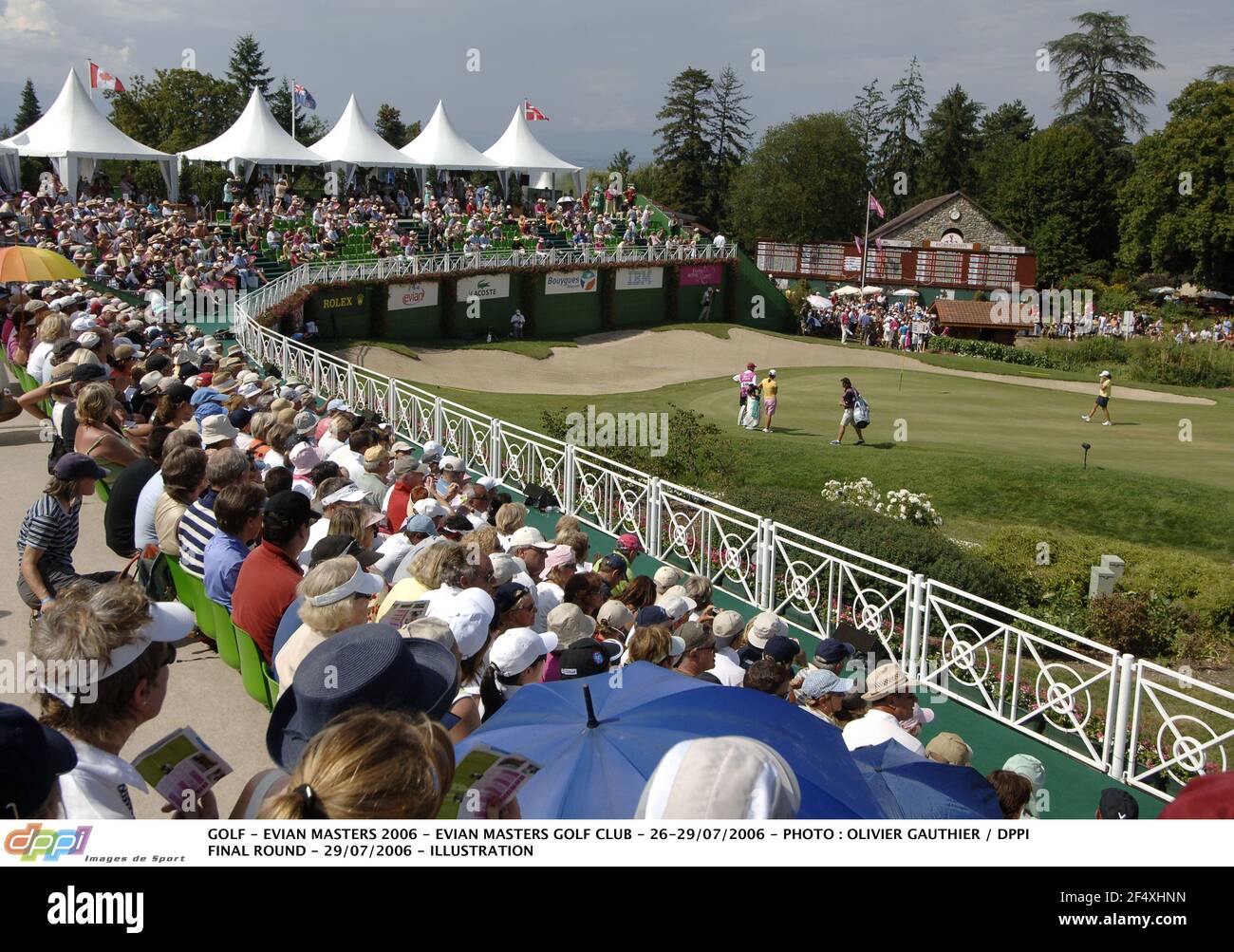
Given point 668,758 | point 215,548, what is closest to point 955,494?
point 215,548

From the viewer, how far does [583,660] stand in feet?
18.1

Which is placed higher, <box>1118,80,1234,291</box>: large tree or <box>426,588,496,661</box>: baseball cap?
<box>1118,80,1234,291</box>: large tree

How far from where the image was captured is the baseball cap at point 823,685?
6.06 meters

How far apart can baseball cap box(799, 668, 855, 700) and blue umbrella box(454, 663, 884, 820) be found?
1.58 metres

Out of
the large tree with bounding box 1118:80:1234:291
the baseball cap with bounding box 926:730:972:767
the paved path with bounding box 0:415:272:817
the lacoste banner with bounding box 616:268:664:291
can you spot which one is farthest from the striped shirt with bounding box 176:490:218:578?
the large tree with bounding box 1118:80:1234:291

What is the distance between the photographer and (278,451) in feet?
32.5

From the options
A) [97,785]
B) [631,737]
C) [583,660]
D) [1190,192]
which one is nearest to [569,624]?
[583,660]

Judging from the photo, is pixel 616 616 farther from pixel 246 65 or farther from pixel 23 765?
pixel 246 65

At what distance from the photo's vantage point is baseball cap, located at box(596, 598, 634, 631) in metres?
7.01

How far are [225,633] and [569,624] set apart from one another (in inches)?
88.6

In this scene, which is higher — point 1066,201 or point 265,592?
point 1066,201

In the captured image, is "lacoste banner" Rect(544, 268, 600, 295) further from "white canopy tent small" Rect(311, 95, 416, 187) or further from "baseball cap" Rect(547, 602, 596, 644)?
"baseball cap" Rect(547, 602, 596, 644)

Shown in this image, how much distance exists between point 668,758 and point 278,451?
7.75 meters
